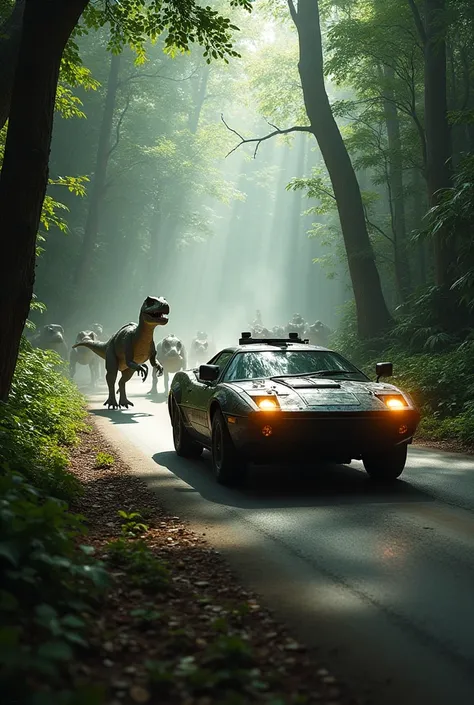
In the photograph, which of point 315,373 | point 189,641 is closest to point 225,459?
point 315,373

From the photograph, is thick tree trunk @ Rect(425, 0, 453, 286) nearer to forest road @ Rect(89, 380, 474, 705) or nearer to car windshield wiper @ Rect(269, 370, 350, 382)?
car windshield wiper @ Rect(269, 370, 350, 382)

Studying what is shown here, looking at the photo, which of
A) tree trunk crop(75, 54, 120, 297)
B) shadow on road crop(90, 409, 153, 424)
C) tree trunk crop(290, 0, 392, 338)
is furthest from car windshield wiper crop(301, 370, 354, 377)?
tree trunk crop(75, 54, 120, 297)

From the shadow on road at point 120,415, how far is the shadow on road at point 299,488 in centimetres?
683

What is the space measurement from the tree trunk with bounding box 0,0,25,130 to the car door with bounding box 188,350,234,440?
17.9 ft

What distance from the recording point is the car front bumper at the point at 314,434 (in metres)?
8.13

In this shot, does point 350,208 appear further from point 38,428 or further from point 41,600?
point 41,600

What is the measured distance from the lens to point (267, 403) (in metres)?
Result: 8.35

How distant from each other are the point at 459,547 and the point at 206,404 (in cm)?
440

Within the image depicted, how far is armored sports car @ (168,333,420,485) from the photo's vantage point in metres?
8.16

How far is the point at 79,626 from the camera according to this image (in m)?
3.51

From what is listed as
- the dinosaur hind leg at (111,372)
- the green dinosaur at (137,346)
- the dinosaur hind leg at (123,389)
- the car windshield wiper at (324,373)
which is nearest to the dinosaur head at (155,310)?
the green dinosaur at (137,346)

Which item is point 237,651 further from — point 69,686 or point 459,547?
point 459,547

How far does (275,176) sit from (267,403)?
9629 cm

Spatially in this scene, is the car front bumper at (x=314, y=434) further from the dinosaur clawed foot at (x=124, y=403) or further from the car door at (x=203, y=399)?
the dinosaur clawed foot at (x=124, y=403)
